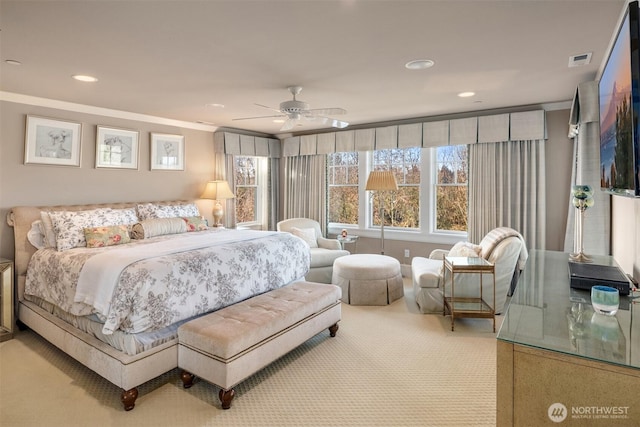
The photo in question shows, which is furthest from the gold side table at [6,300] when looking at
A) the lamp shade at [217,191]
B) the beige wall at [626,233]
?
the beige wall at [626,233]

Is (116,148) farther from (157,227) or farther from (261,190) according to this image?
(261,190)

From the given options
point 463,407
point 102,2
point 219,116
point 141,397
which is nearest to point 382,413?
point 463,407

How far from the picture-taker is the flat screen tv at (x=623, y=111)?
1.41 m

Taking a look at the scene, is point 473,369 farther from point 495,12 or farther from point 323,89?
point 323,89

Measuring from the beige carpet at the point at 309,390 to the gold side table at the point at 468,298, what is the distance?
0.67 feet

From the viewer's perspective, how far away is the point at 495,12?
6.59 ft

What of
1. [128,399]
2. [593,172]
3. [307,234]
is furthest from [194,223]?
[593,172]

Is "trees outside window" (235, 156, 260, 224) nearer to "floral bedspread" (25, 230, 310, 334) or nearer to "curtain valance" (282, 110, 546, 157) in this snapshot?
"curtain valance" (282, 110, 546, 157)

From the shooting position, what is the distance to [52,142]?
391 cm

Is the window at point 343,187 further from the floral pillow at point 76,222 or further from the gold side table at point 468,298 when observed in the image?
the floral pillow at point 76,222

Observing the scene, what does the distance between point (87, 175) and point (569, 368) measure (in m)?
4.89

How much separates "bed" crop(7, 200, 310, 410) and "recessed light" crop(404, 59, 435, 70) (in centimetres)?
207

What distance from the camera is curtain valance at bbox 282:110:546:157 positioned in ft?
14.3

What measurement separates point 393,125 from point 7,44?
4.43m
